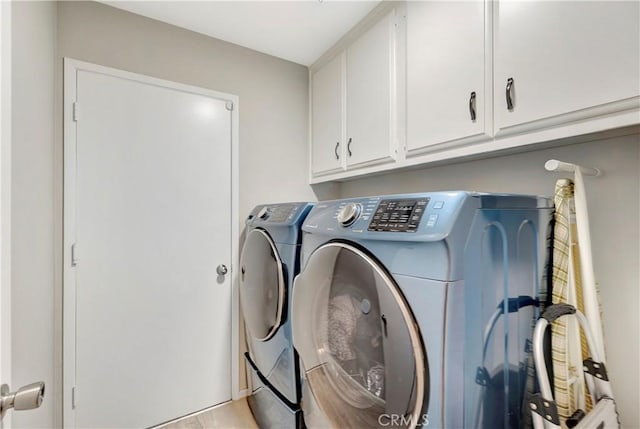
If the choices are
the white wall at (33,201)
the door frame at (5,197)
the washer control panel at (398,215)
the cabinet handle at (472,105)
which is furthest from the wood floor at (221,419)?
the cabinet handle at (472,105)

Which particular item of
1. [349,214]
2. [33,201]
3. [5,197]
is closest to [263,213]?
[349,214]

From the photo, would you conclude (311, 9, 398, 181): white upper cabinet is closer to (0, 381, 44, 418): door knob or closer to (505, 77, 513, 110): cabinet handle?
(505, 77, 513, 110): cabinet handle

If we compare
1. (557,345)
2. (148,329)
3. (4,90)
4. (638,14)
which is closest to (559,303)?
(557,345)

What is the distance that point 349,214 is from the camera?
3.22 ft

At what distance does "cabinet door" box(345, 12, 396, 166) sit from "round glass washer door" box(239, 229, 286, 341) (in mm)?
780

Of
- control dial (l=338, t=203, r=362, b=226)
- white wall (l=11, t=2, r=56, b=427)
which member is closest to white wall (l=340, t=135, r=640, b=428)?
control dial (l=338, t=203, r=362, b=226)

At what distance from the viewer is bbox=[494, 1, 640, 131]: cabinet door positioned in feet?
2.75

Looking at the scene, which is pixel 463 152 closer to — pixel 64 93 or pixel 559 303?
pixel 559 303

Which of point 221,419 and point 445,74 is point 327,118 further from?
point 221,419

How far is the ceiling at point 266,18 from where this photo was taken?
5.44ft

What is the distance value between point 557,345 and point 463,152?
30.8 inches

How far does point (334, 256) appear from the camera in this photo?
3.78 ft

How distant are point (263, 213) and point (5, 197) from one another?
45.2 inches

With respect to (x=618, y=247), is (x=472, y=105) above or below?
above
